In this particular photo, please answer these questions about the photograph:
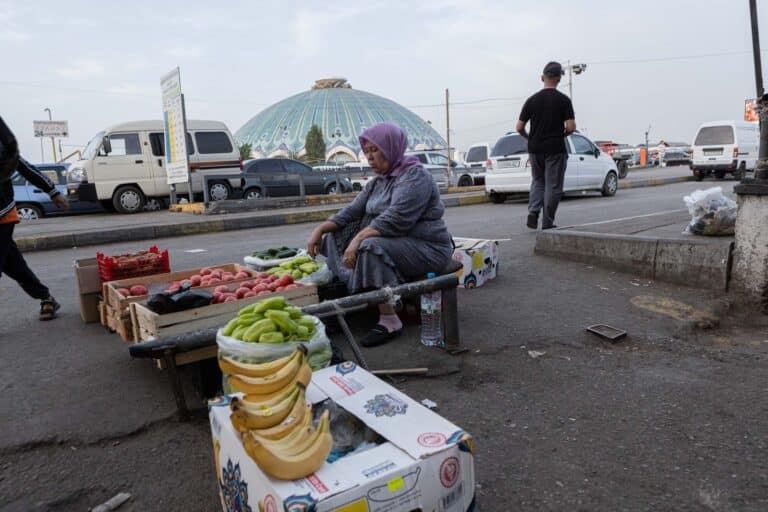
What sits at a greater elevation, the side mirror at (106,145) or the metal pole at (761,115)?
the side mirror at (106,145)

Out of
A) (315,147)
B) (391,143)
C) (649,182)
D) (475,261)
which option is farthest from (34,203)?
(315,147)

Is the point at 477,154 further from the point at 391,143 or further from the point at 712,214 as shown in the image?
the point at 391,143

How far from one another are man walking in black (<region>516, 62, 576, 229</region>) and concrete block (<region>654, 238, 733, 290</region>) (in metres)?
2.25

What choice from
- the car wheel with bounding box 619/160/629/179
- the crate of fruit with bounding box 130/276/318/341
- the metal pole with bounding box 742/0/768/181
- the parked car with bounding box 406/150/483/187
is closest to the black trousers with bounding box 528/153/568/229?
the metal pole with bounding box 742/0/768/181

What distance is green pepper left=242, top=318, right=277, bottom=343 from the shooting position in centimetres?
203

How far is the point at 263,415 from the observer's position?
1.63m

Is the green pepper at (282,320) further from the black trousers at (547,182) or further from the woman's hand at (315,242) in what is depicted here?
the black trousers at (547,182)

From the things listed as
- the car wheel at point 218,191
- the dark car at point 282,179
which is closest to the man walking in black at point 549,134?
the dark car at point 282,179

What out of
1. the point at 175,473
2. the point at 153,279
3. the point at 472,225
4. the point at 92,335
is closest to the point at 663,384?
the point at 175,473

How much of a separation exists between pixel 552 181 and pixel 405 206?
3.88 m

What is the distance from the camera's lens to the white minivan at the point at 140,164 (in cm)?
1454

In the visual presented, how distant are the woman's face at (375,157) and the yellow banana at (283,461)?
8.30 feet

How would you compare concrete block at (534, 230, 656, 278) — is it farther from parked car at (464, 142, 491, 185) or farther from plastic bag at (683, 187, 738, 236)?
parked car at (464, 142, 491, 185)

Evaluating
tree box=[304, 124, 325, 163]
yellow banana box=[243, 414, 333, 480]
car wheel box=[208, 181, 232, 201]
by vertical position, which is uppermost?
tree box=[304, 124, 325, 163]
